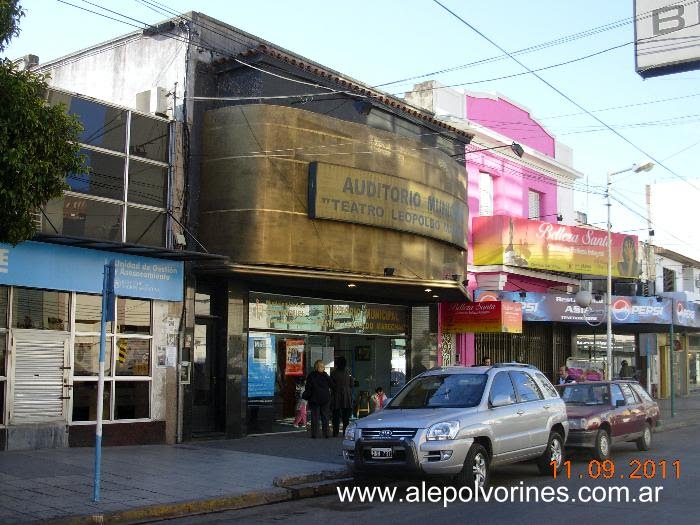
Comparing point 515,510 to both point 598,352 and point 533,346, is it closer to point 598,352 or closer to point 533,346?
point 533,346

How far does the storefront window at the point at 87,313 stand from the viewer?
15398 mm

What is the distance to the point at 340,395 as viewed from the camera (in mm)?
18812

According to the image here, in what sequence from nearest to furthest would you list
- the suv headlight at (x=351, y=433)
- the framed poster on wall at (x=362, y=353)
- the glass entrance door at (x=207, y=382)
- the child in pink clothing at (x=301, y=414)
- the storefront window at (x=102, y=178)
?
1. the suv headlight at (x=351, y=433)
2. the storefront window at (x=102, y=178)
3. the glass entrance door at (x=207, y=382)
4. the child in pink clothing at (x=301, y=414)
5. the framed poster on wall at (x=362, y=353)

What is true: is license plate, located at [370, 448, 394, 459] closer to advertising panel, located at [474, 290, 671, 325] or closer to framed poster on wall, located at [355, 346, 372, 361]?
framed poster on wall, located at [355, 346, 372, 361]

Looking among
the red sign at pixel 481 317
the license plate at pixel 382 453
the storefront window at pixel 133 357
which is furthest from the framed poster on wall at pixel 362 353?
the license plate at pixel 382 453

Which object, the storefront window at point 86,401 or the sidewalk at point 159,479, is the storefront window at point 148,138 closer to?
the storefront window at point 86,401

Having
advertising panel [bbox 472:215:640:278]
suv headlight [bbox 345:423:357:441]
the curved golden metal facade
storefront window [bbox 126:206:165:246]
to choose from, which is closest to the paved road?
suv headlight [bbox 345:423:357:441]

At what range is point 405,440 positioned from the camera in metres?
11.0

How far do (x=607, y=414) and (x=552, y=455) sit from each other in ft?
9.04

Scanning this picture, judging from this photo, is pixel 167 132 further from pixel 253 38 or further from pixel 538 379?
pixel 538 379

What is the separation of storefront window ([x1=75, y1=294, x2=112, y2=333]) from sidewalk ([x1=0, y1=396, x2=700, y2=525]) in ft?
7.46

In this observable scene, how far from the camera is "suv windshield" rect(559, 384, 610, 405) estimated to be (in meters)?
16.4

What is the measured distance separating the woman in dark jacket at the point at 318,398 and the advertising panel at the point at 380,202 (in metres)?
3.52

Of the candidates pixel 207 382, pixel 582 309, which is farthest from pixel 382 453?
pixel 582 309
